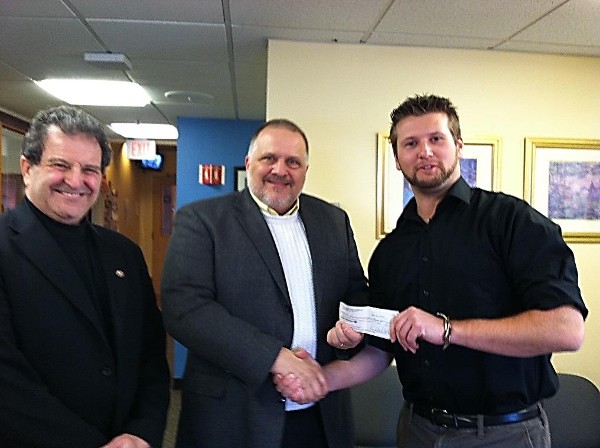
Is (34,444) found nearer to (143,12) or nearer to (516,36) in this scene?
(143,12)

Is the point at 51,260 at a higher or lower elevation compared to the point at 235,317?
higher

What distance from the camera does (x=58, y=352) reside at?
145 cm

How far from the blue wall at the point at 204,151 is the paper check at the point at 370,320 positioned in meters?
4.30

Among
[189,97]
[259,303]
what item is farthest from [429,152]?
[189,97]

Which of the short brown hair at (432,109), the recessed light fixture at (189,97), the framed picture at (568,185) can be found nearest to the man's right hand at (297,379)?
the short brown hair at (432,109)

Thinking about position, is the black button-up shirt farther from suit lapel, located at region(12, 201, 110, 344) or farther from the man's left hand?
suit lapel, located at region(12, 201, 110, 344)

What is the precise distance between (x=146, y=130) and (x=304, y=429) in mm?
5513

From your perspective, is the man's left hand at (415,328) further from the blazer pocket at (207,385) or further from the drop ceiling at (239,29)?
the drop ceiling at (239,29)

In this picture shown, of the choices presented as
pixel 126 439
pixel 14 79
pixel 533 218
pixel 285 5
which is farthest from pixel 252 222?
pixel 14 79

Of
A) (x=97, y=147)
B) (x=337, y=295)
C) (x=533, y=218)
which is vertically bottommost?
(x=337, y=295)

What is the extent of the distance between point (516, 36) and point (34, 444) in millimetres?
2913

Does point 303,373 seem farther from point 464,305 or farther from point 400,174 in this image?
point 400,174

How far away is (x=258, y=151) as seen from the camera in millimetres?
1868

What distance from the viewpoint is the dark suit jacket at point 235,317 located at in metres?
1.61
